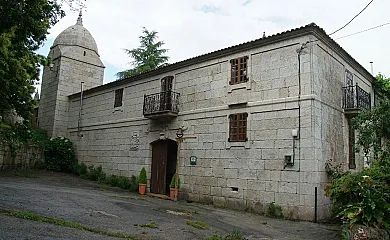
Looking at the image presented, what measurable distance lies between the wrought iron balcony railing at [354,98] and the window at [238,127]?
150 inches

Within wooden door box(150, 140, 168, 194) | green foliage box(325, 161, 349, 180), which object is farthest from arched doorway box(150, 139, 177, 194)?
green foliage box(325, 161, 349, 180)

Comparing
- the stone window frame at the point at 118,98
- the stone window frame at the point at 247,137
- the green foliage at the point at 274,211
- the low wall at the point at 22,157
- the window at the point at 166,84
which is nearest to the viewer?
the green foliage at the point at 274,211

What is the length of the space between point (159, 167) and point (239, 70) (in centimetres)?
552

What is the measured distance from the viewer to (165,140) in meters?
14.4

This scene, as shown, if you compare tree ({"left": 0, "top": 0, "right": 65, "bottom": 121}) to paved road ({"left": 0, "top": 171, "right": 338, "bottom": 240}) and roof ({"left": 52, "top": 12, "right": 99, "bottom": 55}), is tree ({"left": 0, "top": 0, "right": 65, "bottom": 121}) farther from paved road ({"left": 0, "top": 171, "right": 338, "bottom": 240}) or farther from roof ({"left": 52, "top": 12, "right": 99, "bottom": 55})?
roof ({"left": 52, "top": 12, "right": 99, "bottom": 55})

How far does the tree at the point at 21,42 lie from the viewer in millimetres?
7307

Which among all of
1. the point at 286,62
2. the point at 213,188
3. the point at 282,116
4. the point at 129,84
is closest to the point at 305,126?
the point at 282,116

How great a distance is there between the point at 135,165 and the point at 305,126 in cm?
839

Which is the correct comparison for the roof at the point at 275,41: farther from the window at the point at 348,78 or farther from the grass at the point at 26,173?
the grass at the point at 26,173

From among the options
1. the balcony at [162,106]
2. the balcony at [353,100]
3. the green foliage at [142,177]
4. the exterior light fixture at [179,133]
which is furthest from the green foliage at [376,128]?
the green foliage at [142,177]

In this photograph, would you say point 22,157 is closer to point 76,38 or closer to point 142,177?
point 142,177

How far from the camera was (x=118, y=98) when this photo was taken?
17.3 metres

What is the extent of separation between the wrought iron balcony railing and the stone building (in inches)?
1.5

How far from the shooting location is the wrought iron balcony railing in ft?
39.6
